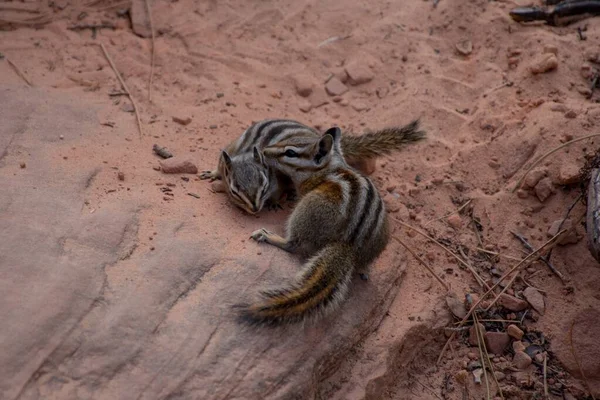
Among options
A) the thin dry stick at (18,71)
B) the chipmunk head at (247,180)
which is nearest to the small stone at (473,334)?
the chipmunk head at (247,180)

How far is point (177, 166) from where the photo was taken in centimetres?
529

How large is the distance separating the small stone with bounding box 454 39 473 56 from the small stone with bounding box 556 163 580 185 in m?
2.27

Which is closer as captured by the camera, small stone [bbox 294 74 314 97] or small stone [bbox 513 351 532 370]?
small stone [bbox 513 351 532 370]

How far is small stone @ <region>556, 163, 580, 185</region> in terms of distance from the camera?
5312 mm

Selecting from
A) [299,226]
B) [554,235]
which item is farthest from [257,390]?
[554,235]

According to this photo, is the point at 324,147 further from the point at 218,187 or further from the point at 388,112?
the point at 388,112

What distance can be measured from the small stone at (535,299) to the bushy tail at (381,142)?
64.6 inches

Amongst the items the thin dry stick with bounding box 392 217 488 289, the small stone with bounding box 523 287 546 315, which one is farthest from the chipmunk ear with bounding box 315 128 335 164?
the small stone with bounding box 523 287 546 315

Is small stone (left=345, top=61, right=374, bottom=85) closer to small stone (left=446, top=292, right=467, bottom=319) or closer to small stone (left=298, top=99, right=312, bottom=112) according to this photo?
small stone (left=298, top=99, right=312, bottom=112)

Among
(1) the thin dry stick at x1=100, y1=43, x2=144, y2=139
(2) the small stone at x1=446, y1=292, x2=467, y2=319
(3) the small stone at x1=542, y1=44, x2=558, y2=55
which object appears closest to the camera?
(2) the small stone at x1=446, y1=292, x2=467, y2=319

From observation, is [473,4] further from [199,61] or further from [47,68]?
[47,68]

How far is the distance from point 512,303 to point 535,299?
0.19 metres

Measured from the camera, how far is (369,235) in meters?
4.57

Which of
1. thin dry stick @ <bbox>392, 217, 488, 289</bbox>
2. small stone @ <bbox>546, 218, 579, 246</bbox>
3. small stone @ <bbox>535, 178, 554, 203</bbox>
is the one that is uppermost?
small stone @ <bbox>535, 178, 554, 203</bbox>
